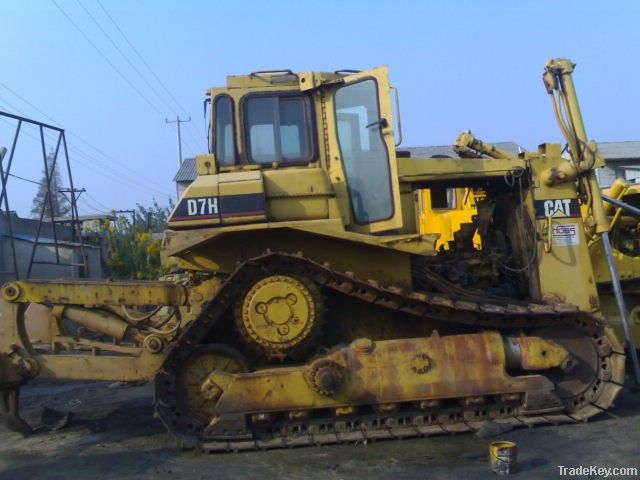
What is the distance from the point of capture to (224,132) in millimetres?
6320

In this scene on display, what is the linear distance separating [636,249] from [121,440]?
21.3 feet

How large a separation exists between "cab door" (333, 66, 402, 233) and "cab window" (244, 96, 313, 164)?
339 mm

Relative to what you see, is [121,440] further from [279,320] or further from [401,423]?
[401,423]

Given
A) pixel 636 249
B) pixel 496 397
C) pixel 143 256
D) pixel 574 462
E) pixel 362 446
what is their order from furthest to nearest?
pixel 143 256, pixel 636 249, pixel 496 397, pixel 362 446, pixel 574 462

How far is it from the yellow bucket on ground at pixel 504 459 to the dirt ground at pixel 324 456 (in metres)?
0.09

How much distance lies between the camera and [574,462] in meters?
5.00

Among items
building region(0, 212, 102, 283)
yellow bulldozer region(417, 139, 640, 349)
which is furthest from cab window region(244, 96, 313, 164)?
building region(0, 212, 102, 283)

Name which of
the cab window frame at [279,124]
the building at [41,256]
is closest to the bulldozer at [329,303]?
the cab window frame at [279,124]

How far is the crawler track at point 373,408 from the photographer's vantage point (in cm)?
571

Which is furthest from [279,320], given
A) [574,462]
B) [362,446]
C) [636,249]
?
[636,249]

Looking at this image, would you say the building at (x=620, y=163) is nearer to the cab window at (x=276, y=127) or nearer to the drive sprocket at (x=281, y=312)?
the cab window at (x=276, y=127)

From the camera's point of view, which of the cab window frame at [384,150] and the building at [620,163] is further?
the building at [620,163]

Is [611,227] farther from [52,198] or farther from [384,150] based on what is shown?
[52,198]

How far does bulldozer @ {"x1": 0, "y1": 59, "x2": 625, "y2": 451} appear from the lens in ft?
18.9
